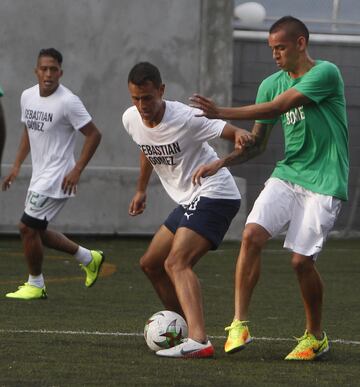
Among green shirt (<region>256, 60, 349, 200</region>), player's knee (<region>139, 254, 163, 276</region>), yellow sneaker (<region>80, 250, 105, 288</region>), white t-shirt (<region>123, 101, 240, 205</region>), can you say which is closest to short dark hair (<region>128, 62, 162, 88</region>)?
white t-shirt (<region>123, 101, 240, 205</region>)

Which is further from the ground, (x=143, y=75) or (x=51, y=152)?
(x=143, y=75)

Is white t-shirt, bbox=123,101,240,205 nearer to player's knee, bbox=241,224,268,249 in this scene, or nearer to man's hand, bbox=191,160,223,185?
man's hand, bbox=191,160,223,185

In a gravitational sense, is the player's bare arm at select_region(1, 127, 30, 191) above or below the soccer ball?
above

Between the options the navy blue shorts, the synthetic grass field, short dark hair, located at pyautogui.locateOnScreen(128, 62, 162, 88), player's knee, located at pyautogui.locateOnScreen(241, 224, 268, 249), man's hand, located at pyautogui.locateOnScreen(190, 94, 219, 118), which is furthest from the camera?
the navy blue shorts

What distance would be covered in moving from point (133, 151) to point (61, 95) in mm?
6777

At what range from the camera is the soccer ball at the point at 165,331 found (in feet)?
26.4

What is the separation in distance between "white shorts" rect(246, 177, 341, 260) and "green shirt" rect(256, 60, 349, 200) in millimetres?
70

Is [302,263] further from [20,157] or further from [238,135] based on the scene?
[20,157]

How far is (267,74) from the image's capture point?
65.3ft

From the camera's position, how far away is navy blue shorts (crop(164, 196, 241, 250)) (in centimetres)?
819

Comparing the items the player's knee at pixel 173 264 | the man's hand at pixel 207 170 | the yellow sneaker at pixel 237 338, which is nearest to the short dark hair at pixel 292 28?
the man's hand at pixel 207 170

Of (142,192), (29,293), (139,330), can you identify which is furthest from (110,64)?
(142,192)

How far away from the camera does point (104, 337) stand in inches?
345

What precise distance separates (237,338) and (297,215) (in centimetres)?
86
